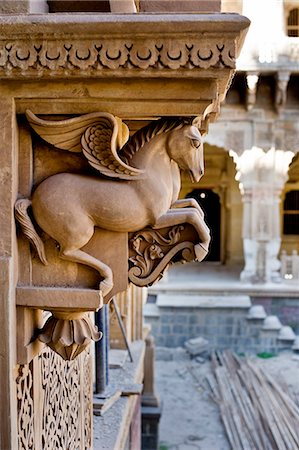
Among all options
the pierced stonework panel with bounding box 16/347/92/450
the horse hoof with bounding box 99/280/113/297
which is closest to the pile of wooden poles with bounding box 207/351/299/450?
the pierced stonework panel with bounding box 16/347/92/450

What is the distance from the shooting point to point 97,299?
1244mm

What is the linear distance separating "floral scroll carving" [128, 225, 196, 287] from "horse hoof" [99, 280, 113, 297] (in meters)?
0.07

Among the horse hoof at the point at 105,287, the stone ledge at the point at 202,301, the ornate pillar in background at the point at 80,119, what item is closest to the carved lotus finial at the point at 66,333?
the ornate pillar in background at the point at 80,119

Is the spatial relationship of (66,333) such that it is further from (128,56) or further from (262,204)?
(262,204)

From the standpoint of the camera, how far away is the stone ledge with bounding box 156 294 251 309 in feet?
31.7

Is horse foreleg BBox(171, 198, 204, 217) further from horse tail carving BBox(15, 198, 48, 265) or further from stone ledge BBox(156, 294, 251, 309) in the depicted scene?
stone ledge BBox(156, 294, 251, 309)

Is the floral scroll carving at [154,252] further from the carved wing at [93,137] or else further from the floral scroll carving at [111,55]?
the floral scroll carving at [111,55]

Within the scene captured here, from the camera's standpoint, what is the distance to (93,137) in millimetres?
1239

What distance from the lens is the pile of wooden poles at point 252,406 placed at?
6.41m

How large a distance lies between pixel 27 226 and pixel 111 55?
17.0 inches

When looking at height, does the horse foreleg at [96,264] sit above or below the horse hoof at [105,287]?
above

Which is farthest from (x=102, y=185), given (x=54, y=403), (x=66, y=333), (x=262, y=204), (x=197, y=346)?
(x=262, y=204)

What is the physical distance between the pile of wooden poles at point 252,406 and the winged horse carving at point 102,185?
566 cm

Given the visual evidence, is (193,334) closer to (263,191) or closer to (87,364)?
(263,191)
